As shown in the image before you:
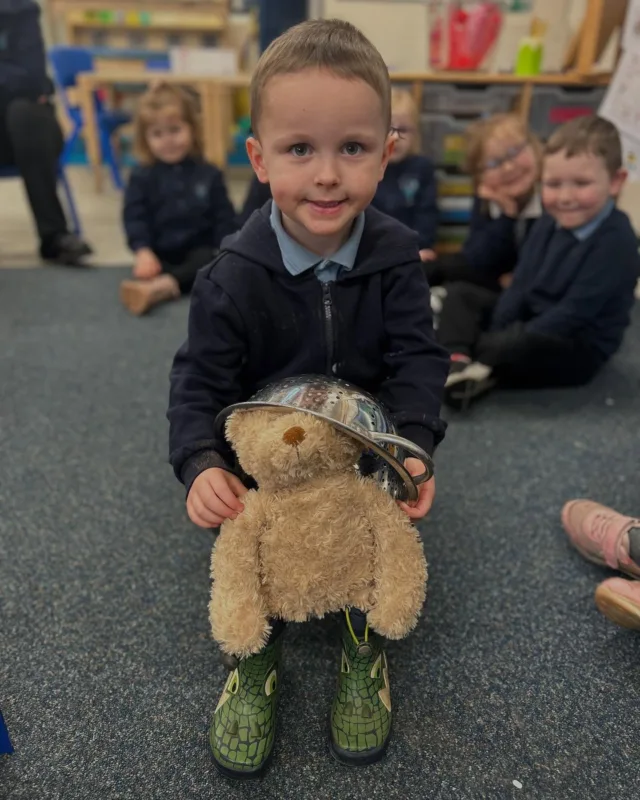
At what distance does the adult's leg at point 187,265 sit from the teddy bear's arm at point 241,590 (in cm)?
134

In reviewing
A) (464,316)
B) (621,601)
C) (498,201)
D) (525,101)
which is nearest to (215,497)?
(621,601)

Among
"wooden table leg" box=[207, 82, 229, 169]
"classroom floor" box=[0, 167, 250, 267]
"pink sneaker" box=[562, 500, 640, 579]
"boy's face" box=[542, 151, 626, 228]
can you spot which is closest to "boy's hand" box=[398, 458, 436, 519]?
"pink sneaker" box=[562, 500, 640, 579]

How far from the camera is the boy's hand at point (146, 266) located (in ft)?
6.17

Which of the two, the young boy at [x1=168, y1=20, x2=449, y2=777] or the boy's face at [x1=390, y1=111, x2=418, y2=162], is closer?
the young boy at [x1=168, y1=20, x2=449, y2=777]

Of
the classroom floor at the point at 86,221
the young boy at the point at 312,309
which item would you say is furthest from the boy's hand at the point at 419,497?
the classroom floor at the point at 86,221

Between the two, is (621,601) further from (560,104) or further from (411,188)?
(560,104)

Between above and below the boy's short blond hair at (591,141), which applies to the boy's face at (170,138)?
below

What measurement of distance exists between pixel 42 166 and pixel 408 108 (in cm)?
124

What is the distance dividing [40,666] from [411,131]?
5.56ft

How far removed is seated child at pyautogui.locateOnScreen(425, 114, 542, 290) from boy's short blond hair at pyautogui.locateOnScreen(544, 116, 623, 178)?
1.18ft

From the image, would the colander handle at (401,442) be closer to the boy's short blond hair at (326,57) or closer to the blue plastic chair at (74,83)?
the boy's short blond hair at (326,57)

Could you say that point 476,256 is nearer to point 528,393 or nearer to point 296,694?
point 528,393

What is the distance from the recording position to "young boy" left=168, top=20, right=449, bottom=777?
613mm

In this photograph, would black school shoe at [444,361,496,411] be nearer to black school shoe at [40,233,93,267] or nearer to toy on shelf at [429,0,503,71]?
toy on shelf at [429,0,503,71]
